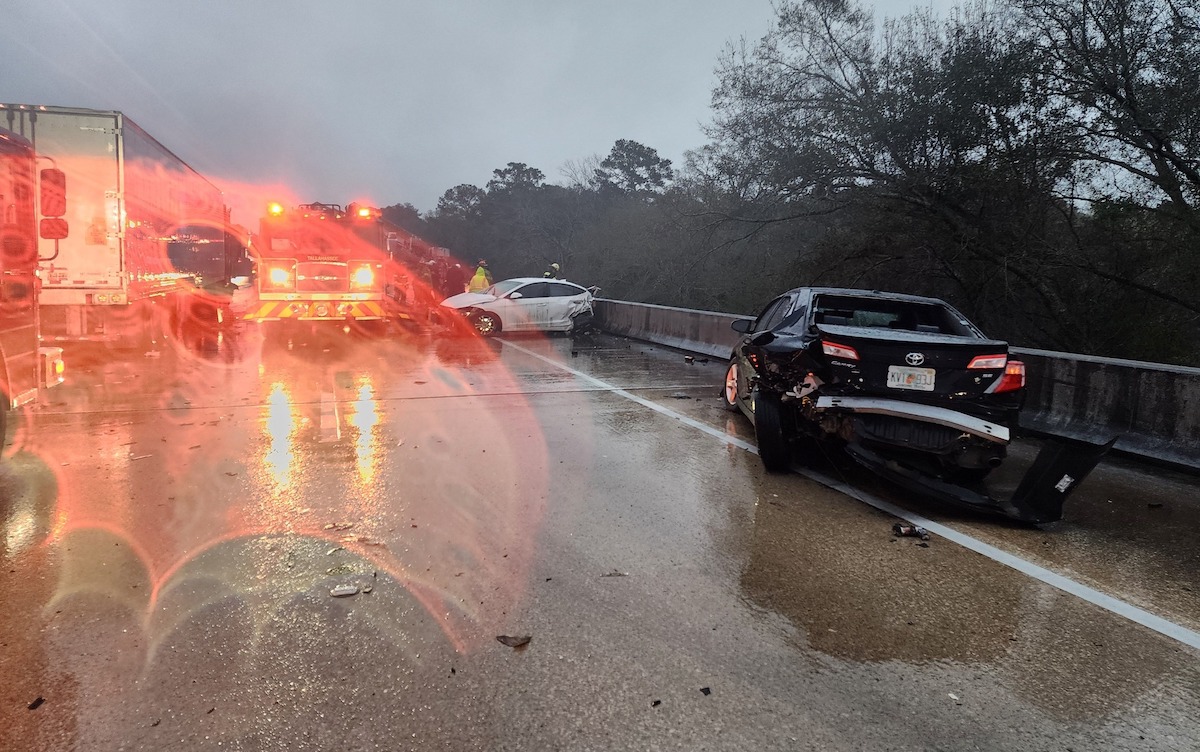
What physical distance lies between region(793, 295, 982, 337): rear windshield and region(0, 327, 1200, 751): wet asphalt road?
1.38 metres

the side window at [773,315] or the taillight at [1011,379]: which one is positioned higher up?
the side window at [773,315]

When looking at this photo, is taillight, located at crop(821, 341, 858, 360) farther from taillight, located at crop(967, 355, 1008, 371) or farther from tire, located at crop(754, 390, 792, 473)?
taillight, located at crop(967, 355, 1008, 371)

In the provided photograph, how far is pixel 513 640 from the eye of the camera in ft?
11.8

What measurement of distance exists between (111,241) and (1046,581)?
41.5 feet

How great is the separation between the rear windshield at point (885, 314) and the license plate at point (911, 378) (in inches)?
43.9

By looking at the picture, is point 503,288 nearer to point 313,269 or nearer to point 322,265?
point 322,265

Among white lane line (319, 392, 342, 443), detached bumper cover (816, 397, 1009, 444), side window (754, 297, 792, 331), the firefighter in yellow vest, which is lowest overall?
white lane line (319, 392, 342, 443)

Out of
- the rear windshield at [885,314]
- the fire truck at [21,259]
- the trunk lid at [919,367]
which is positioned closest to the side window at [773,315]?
the rear windshield at [885,314]

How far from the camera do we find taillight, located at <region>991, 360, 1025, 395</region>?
5.70 meters

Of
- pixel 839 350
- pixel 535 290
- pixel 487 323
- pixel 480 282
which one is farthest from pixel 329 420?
pixel 480 282

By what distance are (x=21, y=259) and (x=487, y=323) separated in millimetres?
12190

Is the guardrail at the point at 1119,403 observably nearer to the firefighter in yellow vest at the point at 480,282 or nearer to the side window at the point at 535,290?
the side window at the point at 535,290

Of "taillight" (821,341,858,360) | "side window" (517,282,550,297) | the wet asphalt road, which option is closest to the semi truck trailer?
the wet asphalt road

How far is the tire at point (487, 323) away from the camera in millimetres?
18562
